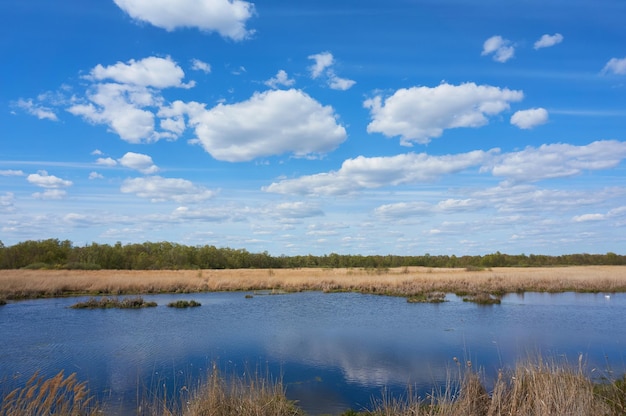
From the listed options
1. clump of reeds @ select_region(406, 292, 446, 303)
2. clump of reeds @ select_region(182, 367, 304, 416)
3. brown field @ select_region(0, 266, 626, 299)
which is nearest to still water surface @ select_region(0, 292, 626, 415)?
clump of reeds @ select_region(182, 367, 304, 416)

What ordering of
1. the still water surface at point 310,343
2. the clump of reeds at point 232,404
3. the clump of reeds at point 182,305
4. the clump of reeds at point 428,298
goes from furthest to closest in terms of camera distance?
the clump of reeds at point 428,298, the clump of reeds at point 182,305, the still water surface at point 310,343, the clump of reeds at point 232,404

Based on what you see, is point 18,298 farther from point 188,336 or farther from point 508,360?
point 508,360

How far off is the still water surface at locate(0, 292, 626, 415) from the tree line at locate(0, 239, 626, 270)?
4871 centimetres

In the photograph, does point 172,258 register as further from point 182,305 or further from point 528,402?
point 528,402

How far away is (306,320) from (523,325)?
11517 millimetres

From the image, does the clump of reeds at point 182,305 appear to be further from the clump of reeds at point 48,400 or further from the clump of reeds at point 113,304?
the clump of reeds at point 48,400

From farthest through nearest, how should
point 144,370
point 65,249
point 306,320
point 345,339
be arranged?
point 65,249, point 306,320, point 345,339, point 144,370

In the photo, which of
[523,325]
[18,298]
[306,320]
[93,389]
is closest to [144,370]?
[93,389]

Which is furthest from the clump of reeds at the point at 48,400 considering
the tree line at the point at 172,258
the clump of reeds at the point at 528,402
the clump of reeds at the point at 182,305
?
the tree line at the point at 172,258

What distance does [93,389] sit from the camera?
11219mm

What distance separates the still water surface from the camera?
1211 centimetres

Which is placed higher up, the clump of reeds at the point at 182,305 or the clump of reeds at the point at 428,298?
the clump of reeds at the point at 428,298

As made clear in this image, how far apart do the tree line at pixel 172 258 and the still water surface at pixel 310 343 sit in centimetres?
4871

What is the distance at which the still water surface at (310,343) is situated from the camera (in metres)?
12.1
